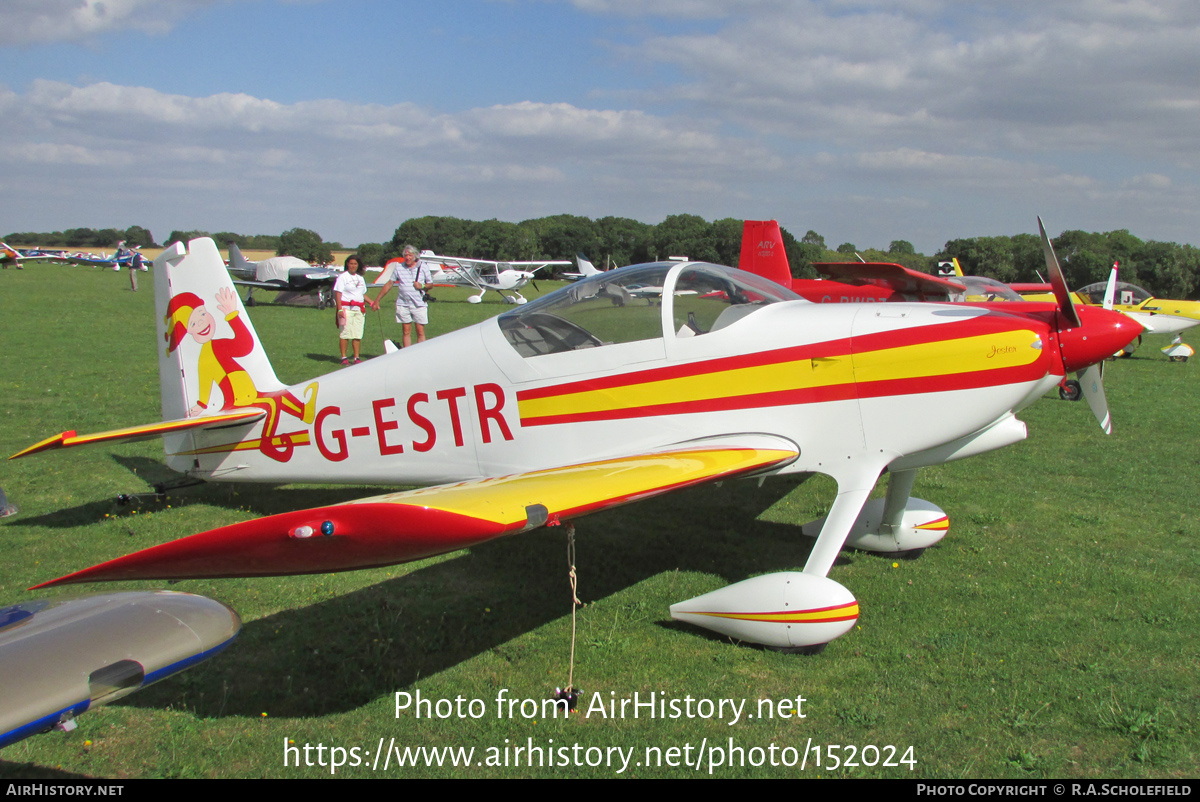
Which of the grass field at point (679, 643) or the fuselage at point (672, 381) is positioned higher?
the fuselage at point (672, 381)

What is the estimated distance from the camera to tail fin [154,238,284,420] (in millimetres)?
5887

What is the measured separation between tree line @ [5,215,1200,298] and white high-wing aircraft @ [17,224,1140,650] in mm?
15438

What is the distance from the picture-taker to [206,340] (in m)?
5.89

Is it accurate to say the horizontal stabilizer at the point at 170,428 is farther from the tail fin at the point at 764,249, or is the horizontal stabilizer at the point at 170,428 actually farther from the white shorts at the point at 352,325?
the tail fin at the point at 764,249

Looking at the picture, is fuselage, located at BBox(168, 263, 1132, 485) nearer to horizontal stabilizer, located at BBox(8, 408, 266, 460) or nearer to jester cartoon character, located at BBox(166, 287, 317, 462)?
horizontal stabilizer, located at BBox(8, 408, 266, 460)

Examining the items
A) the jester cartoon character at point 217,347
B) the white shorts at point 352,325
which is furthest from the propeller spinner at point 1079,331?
the white shorts at point 352,325

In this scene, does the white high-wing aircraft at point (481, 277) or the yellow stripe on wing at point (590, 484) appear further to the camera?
the white high-wing aircraft at point (481, 277)

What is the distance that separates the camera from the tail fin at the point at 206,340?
5.89 meters

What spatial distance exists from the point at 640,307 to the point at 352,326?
8812 millimetres

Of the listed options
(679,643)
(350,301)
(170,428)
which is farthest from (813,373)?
(350,301)

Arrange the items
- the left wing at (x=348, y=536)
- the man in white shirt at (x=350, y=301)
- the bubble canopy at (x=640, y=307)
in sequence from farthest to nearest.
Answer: the man in white shirt at (x=350, y=301), the bubble canopy at (x=640, y=307), the left wing at (x=348, y=536)

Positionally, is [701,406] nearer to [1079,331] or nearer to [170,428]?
[1079,331]

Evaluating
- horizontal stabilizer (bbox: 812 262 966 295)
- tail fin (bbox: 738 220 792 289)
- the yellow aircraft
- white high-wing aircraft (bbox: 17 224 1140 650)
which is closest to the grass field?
white high-wing aircraft (bbox: 17 224 1140 650)

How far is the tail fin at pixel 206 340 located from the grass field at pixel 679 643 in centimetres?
94
